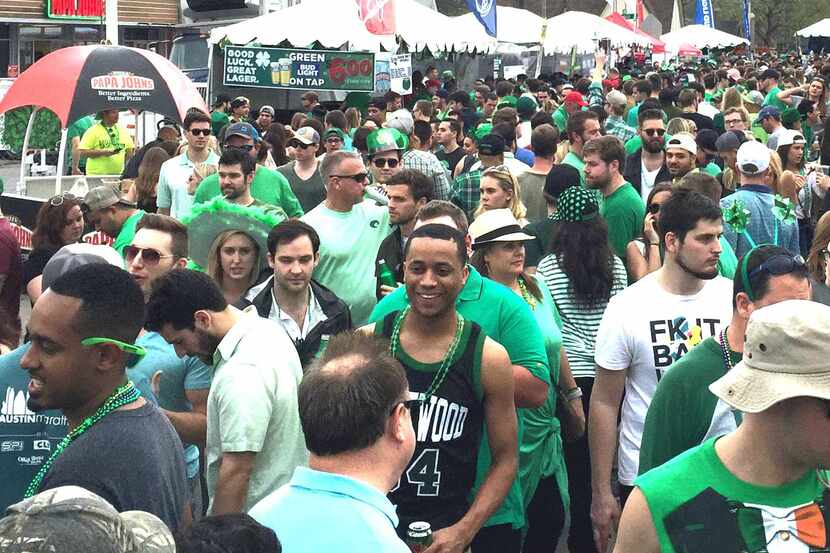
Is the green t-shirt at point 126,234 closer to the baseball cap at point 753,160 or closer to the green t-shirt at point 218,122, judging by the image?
the baseball cap at point 753,160

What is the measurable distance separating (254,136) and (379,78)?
8.96m

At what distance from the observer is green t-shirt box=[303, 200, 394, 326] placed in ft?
23.5

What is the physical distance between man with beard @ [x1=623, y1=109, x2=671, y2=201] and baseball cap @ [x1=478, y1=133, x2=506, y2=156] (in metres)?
1.21

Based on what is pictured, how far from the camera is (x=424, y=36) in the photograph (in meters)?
21.9

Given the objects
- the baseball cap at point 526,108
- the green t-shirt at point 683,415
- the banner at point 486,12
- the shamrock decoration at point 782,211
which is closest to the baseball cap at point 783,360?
the green t-shirt at point 683,415

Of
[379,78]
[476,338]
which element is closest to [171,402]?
[476,338]

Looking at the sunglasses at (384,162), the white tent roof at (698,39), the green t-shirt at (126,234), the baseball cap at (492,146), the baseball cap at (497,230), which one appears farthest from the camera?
the white tent roof at (698,39)

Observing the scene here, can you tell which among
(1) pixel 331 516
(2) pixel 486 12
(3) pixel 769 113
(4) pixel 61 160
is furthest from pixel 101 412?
(2) pixel 486 12

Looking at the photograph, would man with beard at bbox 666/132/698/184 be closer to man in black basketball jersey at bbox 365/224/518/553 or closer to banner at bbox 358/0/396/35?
man in black basketball jersey at bbox 365/224/518/553

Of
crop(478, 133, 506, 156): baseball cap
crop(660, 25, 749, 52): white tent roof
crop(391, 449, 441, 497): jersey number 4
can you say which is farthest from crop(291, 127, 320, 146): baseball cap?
crop(660, 25, 749, 52): white tent roof

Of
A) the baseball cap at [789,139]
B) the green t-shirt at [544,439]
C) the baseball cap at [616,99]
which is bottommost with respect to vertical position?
the green t-shirt at [544,439]

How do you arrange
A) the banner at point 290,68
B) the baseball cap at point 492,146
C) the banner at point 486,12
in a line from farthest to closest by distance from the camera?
the banner at point 486,12 < the banner at point 290,68 < the baseball cap at point 492,146

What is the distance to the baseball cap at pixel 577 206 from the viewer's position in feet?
21.2

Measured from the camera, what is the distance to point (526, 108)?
1573 cm
